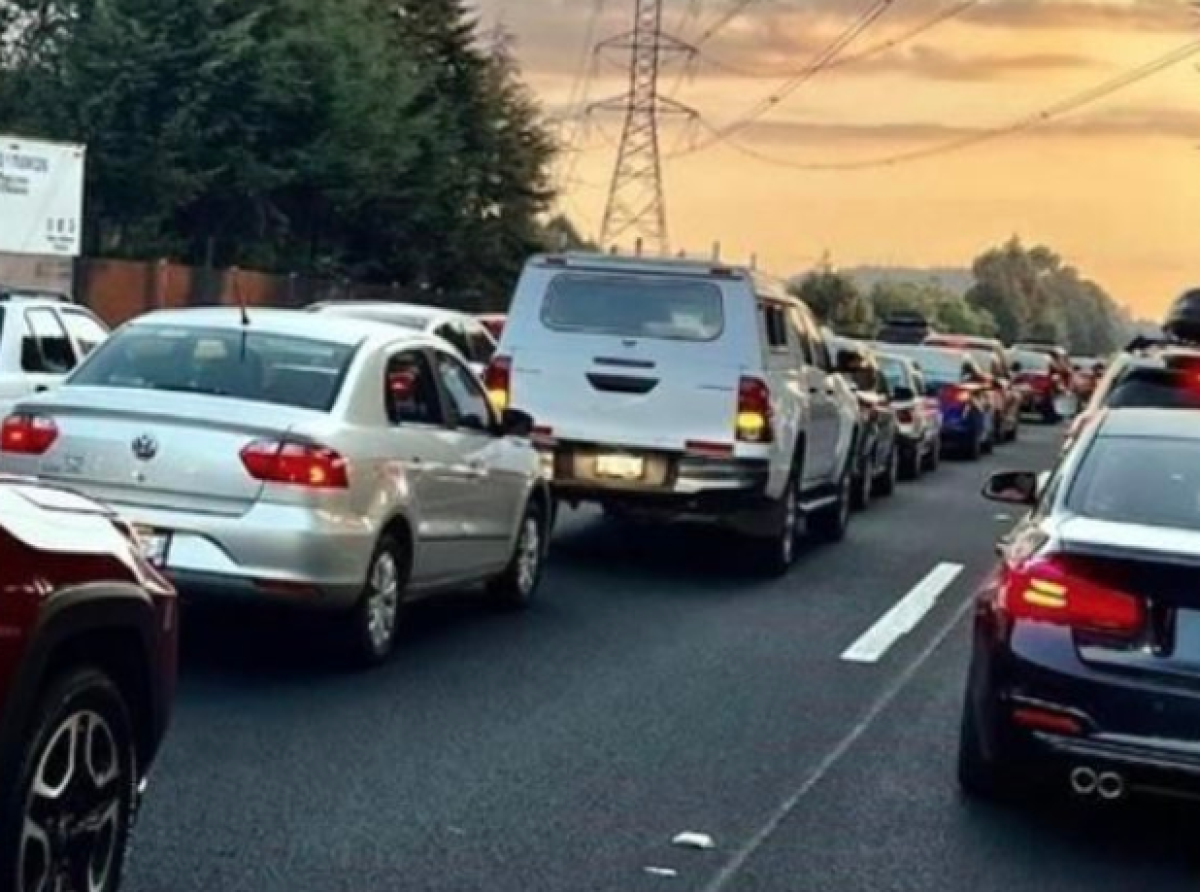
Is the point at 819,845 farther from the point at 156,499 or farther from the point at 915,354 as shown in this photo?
the point at 915,354

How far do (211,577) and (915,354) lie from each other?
23.6m

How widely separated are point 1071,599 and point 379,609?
13.2 feet

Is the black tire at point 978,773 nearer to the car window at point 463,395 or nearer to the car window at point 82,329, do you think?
the car window at point 463,395

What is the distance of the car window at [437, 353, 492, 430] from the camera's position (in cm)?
1162

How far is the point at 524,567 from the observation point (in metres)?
12.8

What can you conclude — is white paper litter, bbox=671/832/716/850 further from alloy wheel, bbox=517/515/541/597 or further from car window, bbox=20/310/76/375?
car window, bbox=20/310/76/375

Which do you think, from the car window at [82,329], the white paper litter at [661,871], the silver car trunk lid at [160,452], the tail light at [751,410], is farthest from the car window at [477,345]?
the white paper litter at [661,871]

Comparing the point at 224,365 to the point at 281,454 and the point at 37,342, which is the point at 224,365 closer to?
the point at 281,454

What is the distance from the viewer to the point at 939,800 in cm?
820

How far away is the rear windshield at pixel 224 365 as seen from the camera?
10164 mm

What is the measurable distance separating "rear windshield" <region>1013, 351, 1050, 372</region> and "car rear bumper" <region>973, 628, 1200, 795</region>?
44.1 meters

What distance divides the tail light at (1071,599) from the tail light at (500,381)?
7674 mm

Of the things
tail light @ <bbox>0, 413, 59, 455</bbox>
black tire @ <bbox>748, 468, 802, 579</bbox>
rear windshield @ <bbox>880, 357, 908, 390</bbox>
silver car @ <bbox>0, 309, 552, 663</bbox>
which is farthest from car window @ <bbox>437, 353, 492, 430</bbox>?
rear windshield @ <bbox>880, 357, 908, 390</bbox>

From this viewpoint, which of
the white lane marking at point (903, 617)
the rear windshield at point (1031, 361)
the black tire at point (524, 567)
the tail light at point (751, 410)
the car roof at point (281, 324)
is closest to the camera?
the car roof at point (281, 324)
